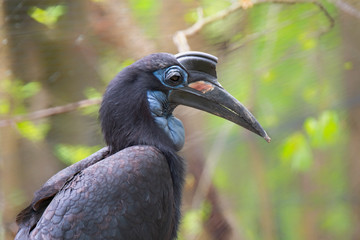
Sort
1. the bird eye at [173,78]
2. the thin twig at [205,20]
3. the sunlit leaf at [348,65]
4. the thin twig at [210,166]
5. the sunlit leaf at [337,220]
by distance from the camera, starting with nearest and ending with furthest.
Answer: the bird eye at [173,78]
the thin twig at [205,20]
the thin twig at [210,166]
the sunlit leaf at [348,65]
the sunlit leaf at [337,220]

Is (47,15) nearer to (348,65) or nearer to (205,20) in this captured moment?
(205,20)

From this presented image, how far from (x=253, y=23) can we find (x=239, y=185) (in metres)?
1.20

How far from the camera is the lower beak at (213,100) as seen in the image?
2309mm

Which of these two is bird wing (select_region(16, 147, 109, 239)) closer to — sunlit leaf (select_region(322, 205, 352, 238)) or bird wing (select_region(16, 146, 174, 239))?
bird wing (select_region(16, 146, 174, 239))

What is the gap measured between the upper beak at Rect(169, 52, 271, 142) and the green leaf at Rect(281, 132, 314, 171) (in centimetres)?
174

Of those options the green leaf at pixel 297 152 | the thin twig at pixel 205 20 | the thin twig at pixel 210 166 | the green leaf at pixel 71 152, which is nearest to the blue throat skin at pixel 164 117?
the thin twig at pixel 205 20

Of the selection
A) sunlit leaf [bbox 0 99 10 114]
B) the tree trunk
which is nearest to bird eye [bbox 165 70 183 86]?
sunlit leaf [bbox 0 99 10 114]

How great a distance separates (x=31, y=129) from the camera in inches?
136

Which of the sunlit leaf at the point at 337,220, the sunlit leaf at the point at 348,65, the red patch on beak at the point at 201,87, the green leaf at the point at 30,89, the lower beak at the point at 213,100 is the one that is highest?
the red patch on beak at the point at 201,87

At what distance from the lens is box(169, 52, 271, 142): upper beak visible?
231 centimetres

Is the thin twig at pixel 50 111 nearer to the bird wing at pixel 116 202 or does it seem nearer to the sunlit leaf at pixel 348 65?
the bird wing at pixel 116 202

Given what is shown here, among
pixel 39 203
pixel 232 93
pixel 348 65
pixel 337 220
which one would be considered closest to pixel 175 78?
pixel 39 203

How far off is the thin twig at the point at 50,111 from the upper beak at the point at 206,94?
124cm

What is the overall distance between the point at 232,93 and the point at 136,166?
5.77ft
